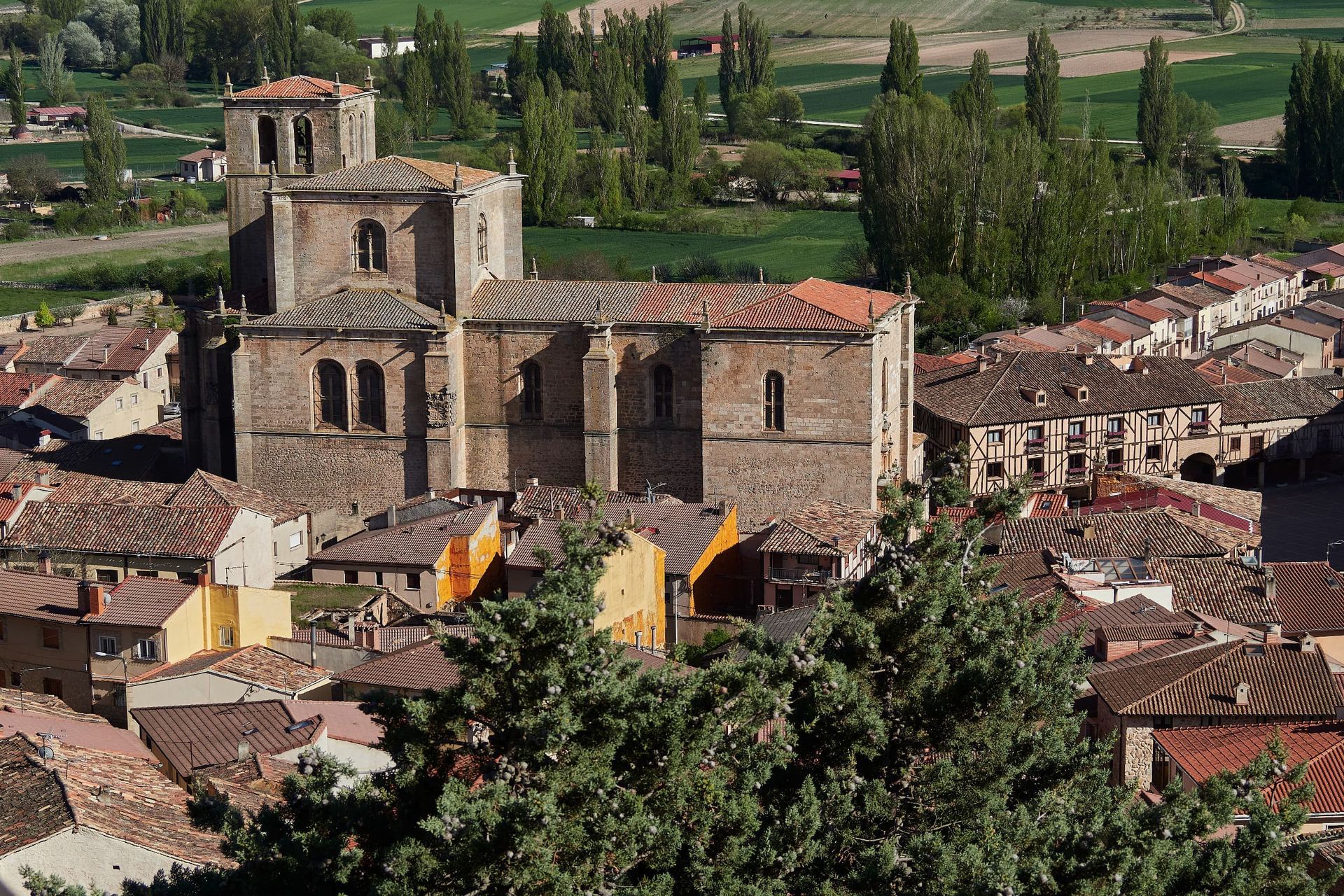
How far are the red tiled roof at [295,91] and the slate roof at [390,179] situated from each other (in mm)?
3991

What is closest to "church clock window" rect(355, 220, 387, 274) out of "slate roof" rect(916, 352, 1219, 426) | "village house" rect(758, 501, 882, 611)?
"village house" rect(758, 501, 882, 611)

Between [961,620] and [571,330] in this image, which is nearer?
[961,620]

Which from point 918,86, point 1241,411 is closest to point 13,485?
point 1241,411

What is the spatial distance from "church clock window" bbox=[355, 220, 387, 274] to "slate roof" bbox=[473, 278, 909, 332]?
6.86 feet

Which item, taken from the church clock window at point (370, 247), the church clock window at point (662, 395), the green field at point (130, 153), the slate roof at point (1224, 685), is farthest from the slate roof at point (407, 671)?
the green field at point (130, 153)

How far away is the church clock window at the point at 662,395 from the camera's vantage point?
4459 centimetres

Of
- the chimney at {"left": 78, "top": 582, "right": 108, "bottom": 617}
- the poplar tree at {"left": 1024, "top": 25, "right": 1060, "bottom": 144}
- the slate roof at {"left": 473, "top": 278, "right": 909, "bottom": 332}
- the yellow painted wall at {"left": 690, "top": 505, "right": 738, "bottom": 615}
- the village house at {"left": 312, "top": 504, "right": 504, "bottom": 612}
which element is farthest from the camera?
the poplar tree at {"left": 1024, "top": 25, "right": 1060, "bottom": 144}

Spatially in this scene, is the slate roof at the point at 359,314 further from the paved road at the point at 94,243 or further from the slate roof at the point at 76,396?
the paved road at the point at 94,243

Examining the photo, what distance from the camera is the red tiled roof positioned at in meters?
49.8

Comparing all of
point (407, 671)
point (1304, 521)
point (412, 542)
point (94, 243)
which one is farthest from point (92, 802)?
point (94, 243)

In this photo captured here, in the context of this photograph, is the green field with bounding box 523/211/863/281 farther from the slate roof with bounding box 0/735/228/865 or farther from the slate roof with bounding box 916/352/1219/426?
the slate roof with bounding box 0/735/228/865

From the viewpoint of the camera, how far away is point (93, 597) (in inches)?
1307

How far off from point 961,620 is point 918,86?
77.4 meters

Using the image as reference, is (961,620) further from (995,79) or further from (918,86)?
(995,79)
